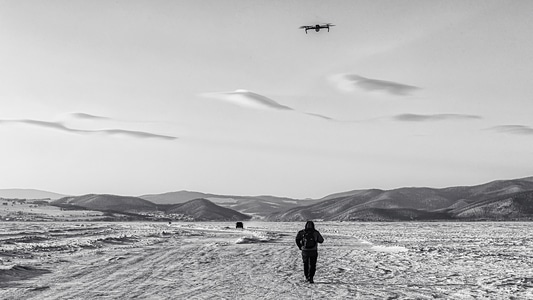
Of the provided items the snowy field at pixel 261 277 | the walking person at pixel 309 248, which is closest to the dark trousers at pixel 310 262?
the walking person at pixel 309 248

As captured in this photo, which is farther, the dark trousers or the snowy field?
the dark trousers

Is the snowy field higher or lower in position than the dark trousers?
lower

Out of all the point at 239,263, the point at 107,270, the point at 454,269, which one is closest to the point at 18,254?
the point at 107,270

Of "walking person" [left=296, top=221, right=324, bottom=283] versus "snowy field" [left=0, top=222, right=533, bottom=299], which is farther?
"walking person" [left=296, top=221, right=324, bottom=283]

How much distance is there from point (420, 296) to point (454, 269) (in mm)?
8287

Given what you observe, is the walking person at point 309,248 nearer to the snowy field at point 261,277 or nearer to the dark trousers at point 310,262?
the dark trousers at point 310,262

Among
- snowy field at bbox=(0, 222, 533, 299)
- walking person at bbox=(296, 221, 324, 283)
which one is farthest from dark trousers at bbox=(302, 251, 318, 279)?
snowy field at bbox=(0, 222, 533, 299)

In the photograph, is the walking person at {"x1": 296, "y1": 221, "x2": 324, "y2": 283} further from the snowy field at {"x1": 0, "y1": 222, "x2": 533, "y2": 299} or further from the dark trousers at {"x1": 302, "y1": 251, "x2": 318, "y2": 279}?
the snowy field at {"x1": 0, "y1": 222, "x2": 533, "y2": 299}

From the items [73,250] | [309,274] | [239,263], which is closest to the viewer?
[309,274]

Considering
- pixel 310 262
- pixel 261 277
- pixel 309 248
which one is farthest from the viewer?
pixel 261 277

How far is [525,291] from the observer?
50.9 feet

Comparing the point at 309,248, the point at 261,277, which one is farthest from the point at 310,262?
the point at 261,277

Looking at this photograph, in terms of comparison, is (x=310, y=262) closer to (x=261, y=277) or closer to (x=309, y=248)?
(x=309, y=248)

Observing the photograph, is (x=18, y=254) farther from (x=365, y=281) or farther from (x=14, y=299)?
(x=365, y=281)
